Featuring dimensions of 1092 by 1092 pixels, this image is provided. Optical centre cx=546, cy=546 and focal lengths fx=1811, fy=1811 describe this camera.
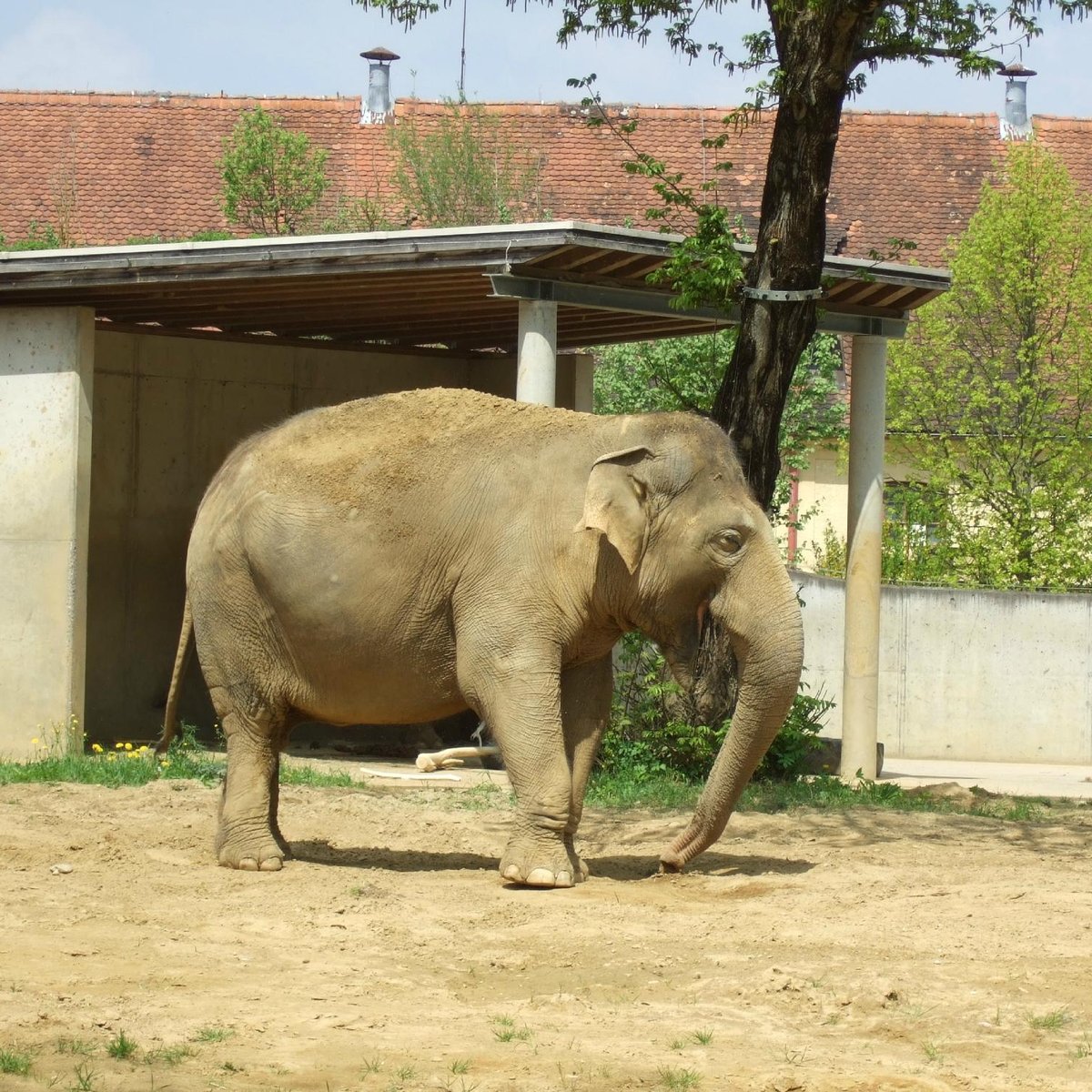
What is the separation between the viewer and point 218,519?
8.82 metres

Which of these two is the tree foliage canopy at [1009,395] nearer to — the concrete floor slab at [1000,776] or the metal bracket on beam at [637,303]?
the concrete floor slab at [1000,776]

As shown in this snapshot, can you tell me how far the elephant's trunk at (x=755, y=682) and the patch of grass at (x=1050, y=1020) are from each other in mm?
2236

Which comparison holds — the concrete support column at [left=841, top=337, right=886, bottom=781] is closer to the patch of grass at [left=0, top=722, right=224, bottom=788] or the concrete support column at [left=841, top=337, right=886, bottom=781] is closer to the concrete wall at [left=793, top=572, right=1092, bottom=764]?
the patch of grass at [left=0, top=722, right=224, bottom=788]

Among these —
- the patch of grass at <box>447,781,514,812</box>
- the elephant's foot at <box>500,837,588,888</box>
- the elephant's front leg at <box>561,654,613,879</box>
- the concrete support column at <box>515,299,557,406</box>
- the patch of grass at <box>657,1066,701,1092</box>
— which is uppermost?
the concrete support column at <box>515,299,557,406</box>

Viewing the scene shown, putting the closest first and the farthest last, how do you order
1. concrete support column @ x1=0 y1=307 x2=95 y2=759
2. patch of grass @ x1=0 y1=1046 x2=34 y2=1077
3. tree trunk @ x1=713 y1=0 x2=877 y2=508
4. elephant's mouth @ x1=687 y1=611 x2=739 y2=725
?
patch of grass @ x1=0 y1=1046 x2=34 y2=1077
tree trunk @ x1=713 y1=0 x2=877 y2=508
elephant's mouth @ x1=687 y1=611 x2=739 y2=725
concrete support column @ x1=0 y1=307 x2=95 y2=759

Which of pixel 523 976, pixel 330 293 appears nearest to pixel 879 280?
pixel 330 293

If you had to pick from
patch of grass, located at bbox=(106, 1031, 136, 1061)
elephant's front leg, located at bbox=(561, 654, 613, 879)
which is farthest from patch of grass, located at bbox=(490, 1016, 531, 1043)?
elephant's front leg, located at bbox=(561, 654, 613, 879)

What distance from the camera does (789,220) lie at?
39.2 feet

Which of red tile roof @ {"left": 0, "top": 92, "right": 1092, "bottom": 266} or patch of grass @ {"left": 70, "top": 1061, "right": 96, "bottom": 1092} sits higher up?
red tile roof @ {"left": 0, "top": 92, "right": 1092, "bottom": 266}

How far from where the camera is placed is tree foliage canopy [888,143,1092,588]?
2302cm

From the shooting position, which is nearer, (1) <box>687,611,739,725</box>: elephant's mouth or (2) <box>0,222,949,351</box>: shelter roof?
(2) <box>0,222,949,351</box>: shelter roof

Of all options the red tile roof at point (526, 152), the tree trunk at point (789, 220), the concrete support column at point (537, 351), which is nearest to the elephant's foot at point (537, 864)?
the tree trunk at point (789, 220)

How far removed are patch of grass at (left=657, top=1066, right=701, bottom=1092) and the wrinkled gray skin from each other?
9.20 feet

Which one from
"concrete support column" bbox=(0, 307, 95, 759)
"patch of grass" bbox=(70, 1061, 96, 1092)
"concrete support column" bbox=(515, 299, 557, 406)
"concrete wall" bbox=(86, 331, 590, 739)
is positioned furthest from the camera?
"concrete wall" bbox=(86, 331, 590, 739)
